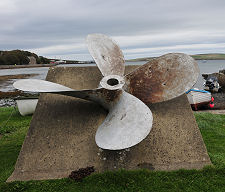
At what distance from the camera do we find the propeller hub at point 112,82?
4.59 metres

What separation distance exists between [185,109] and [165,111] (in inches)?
19.0

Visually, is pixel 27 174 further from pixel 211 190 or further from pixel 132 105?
pixel 211 190

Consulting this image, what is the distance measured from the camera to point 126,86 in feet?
16.8

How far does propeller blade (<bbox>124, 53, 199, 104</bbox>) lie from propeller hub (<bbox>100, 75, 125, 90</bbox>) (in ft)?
1.21

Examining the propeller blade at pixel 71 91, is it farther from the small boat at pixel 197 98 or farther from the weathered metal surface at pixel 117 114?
the small boat at pixel 197 98

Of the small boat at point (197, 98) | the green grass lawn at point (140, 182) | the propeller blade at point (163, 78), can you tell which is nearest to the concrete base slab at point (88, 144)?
the green grass lawn at point (140, 182)

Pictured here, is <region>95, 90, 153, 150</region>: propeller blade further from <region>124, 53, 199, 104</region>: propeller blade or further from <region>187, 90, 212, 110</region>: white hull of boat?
<region>187, 90, 212, 110</region>: white hull of boat

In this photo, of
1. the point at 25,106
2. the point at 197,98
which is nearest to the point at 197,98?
the point at 197,98

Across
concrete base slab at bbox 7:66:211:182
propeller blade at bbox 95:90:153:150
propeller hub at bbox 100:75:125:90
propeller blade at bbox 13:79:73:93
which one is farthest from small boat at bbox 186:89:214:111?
propeller blade at bbox 13:79:73:93

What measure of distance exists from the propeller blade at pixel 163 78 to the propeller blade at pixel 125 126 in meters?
0.64

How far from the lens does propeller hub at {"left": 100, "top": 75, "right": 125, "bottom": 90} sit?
4587mm

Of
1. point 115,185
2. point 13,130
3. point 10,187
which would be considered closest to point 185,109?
point 115,185

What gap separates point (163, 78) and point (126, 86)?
2.78 feet

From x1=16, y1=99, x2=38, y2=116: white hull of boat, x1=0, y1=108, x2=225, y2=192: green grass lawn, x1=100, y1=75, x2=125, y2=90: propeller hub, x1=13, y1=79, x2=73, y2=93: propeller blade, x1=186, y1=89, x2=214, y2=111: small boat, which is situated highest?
x1=13, y1=79, x2=73, y2=93: propeller blade
